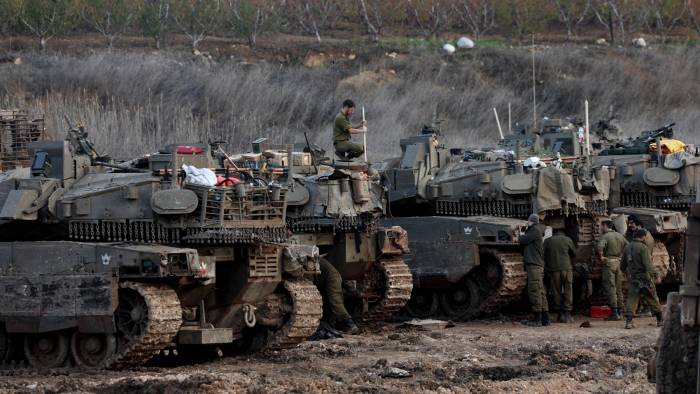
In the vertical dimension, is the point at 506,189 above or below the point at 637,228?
above

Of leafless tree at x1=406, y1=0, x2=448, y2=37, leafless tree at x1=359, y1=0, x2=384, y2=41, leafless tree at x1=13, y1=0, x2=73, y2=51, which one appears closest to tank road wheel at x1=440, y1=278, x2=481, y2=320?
leafless tree at x1=13, y1=0, x2=73, y2=51

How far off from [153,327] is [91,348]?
0.94m

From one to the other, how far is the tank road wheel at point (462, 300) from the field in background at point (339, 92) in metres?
11.7

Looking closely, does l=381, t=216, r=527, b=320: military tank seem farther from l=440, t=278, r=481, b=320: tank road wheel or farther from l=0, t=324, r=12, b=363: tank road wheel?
l=0, t=324, r=12, b=363: tank road wheel

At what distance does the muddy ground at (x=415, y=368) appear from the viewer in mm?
14148

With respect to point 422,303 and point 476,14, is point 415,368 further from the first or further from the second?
point 476,14

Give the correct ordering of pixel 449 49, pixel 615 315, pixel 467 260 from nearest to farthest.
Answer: pixel 467 260 < pixel 615 315 < pixel 449 49

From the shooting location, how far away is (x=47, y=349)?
16281mm

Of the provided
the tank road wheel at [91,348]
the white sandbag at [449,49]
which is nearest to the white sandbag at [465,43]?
the white sandbag at [449,49]

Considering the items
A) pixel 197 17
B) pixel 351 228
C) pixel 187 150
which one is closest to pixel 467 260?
pixel 351 228

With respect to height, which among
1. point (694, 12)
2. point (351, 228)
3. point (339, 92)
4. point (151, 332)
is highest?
point (694, 12)

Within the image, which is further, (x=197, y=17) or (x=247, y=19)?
(x=247, y=19)

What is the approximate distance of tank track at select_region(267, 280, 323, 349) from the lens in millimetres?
17125

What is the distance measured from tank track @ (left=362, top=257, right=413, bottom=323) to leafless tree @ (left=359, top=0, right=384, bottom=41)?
34.1 m
